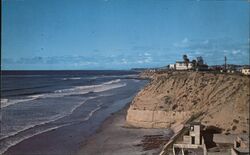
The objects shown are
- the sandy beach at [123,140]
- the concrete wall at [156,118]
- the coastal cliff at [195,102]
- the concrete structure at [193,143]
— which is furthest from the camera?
the concrete wall at [156,118]

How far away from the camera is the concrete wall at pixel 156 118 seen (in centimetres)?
3528

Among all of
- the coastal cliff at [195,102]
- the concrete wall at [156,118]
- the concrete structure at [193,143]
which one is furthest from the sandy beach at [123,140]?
the concrete structure at [193,143]

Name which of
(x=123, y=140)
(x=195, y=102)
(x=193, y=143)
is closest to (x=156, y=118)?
(x=195, y=102)

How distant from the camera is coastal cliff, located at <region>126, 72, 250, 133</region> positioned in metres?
30.3

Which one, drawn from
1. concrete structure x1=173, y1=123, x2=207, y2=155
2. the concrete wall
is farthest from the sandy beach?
concrete structure x1=173, y1=123, x2=207, y2=155

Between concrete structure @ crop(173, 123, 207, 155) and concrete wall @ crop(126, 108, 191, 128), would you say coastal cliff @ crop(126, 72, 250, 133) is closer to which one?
concrete wall @ crop(126, 108, 191, 128)

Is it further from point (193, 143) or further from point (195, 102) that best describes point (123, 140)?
point (195, 102)

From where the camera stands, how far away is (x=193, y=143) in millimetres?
24516

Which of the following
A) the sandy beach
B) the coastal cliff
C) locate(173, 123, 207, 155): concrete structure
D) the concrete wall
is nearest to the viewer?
locate(173, 123, 207, 155): concrete structure

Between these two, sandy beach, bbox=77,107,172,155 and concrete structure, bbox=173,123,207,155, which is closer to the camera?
concrete structure, bbox=173,123,207,155

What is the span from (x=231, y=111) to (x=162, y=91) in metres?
12.4

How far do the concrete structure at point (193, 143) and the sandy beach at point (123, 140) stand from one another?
7.14 ft

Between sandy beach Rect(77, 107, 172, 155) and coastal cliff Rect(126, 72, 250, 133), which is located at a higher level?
coastal cliff Rect(126, 72, 250, 133)

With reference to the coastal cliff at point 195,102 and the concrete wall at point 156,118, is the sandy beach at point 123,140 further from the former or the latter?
the coastal cliff at point 195,102
